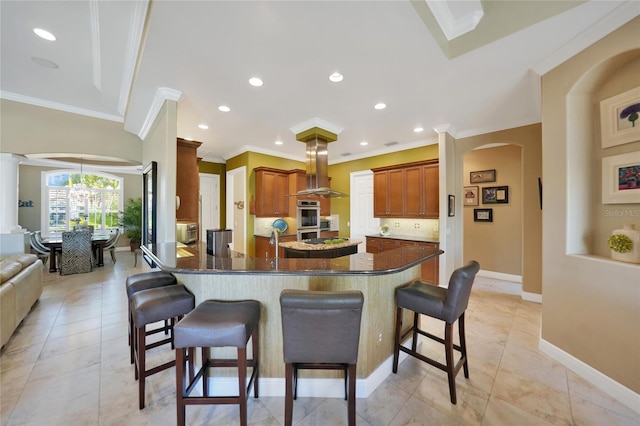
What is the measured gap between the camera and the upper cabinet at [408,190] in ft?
15.0

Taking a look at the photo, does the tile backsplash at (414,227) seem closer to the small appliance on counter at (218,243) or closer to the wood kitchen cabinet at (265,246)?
the wood kitchen cabinet at (265,246)

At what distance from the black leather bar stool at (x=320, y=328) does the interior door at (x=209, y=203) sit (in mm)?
5576

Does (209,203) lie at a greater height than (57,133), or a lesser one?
lesser

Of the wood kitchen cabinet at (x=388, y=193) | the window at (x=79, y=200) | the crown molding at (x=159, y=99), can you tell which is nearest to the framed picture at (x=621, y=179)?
the wood kitchen cabinet at (x=388, y=193)

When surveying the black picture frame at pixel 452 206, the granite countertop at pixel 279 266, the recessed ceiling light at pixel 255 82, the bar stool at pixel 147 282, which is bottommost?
the bar stool at pixel 147 282

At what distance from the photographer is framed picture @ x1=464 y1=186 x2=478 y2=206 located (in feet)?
17.7

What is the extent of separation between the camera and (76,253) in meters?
5.33

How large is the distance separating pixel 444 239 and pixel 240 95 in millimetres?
3872

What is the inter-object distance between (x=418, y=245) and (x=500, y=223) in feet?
6.80

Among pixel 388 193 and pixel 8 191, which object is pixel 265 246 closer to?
pixel 388 193

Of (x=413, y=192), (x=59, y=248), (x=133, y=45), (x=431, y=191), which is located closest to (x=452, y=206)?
(x=431, y=191)

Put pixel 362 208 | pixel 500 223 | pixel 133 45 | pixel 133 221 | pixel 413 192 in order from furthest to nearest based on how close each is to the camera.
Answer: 1. pixel 133 221
2. pixel 362 208
3. pixel 500 223
4. pixel 413 192
5. pixel 133 45

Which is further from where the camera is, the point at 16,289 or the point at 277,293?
the point at 16,289

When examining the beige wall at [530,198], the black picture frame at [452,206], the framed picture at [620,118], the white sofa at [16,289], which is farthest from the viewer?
the black picture frame at [452,206]
